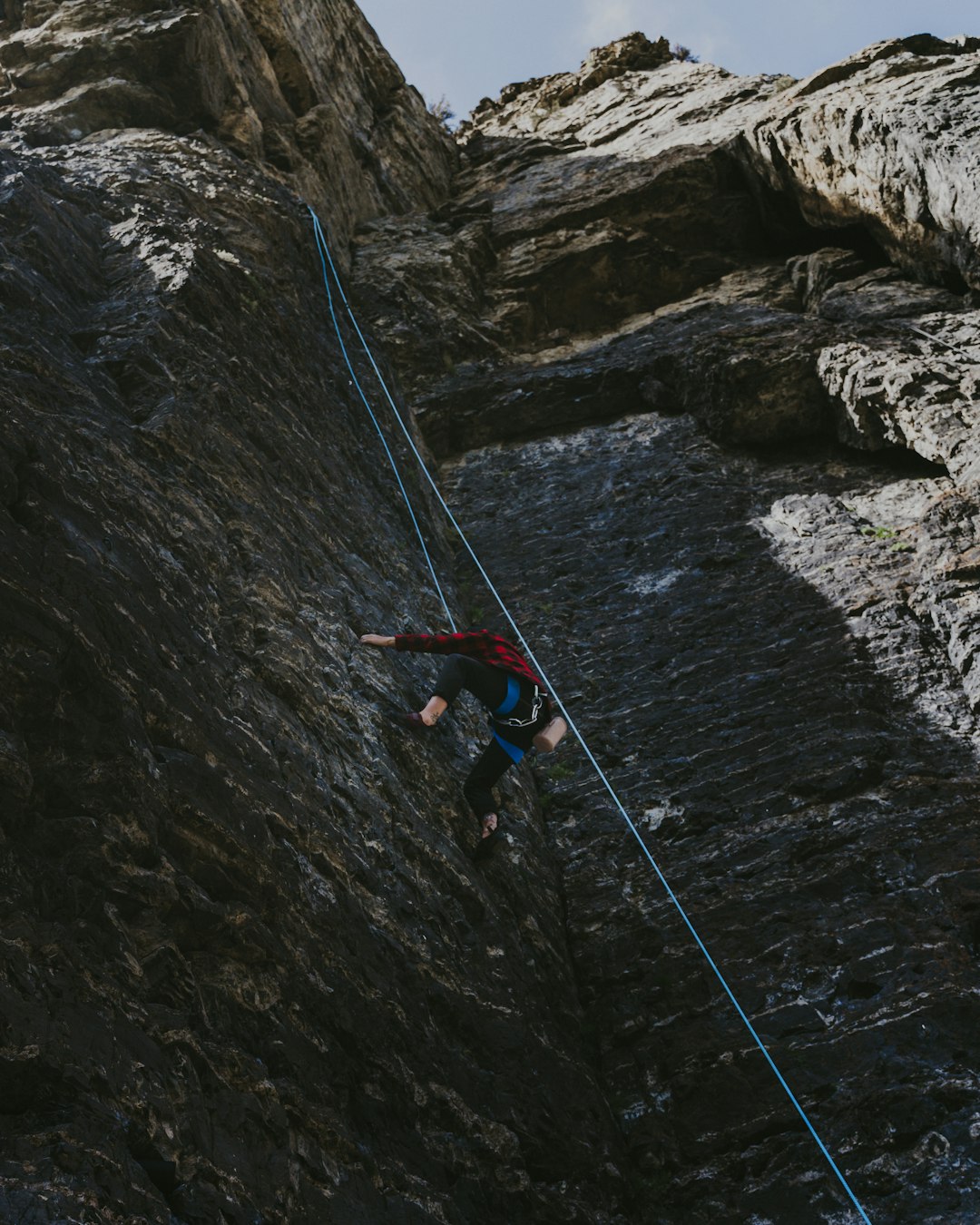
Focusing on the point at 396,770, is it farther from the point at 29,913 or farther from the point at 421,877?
the point at 29,913

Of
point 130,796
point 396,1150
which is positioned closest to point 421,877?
Result: point 396,1150

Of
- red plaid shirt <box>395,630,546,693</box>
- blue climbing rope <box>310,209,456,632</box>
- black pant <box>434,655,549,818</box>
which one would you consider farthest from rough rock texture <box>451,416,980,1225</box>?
red plaid shirt <box>395,630,546,693</box>

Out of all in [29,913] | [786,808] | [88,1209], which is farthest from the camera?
[786,808]

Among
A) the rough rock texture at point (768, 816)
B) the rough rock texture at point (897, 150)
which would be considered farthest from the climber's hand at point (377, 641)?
the rough rock texture at point (897, 150)

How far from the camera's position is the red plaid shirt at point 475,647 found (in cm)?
673

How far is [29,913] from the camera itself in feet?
11.0

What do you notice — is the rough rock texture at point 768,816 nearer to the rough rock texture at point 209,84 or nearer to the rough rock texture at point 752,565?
the rough rock texture at point 752,565

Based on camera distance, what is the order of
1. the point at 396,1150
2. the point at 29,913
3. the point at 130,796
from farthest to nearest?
the point at 396,1150 < the point at 130,796 < the point at 29,913

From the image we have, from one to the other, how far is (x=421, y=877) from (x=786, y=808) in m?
3.25

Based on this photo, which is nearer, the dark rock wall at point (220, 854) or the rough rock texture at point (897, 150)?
the dark rock wall at point (220, 854)

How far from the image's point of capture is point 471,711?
8125 mm

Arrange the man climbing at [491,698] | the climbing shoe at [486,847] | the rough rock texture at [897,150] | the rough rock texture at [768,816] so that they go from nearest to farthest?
the rough rock texture at [768,816] < the climbing shoe at [486,847] < the man climbing at [491,698] < the rough rock texture at [897,150]

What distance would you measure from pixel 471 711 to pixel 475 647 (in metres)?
1.37

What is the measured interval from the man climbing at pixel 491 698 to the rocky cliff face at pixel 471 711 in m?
0.31
